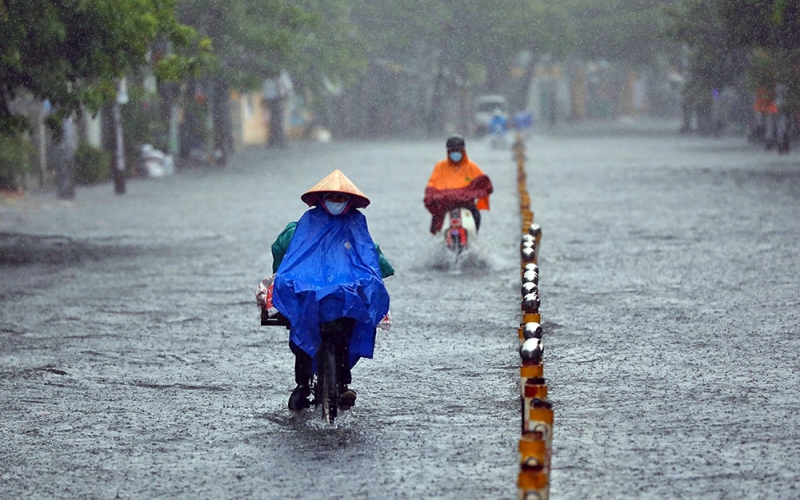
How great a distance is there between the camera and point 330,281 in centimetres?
705

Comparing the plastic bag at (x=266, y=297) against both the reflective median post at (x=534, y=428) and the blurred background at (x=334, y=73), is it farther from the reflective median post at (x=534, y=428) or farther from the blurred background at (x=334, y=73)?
the blurred background at (x=334, y=73)

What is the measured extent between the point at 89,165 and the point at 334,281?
80.3 ft

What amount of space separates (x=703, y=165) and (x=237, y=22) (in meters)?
11.8

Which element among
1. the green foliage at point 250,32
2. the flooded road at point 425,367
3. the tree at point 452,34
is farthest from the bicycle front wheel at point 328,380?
the tree at point 452,34

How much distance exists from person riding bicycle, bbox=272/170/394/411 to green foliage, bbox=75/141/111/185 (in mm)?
23986

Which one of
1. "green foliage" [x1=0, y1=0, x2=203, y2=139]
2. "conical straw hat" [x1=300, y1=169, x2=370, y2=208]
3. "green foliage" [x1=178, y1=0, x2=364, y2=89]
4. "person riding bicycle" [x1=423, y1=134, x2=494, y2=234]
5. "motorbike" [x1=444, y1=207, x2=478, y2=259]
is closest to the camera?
"conical straw hat" [x1=300, y1=169, x2=370, y2=208]

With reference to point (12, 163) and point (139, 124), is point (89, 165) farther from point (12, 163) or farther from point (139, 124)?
point (139, 124)

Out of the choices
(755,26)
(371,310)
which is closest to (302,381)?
(371,310)

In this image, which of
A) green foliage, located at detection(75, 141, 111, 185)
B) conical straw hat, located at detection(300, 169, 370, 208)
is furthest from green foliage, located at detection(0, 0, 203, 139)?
green foliage, located at detection(75, 141, 111, 185)

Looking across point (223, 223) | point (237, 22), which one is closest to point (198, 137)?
point (237, 22)

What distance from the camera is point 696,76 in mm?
43000

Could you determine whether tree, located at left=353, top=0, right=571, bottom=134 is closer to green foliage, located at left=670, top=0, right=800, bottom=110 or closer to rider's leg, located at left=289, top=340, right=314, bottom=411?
green foliage, located at left=670, top=0, right=800, bottom=110

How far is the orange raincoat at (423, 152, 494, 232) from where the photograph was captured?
14164 mm

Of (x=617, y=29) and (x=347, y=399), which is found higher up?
(x=617, y=29)
